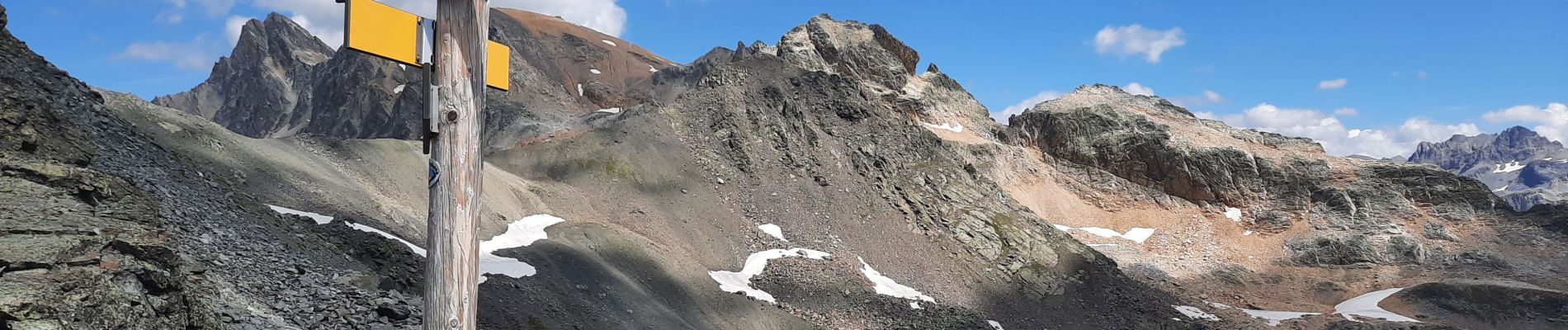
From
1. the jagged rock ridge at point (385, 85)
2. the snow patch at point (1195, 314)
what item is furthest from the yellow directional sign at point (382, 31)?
the jagged rock ridge at point (385, 85)

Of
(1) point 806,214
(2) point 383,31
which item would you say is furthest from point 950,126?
(2) point 383,31

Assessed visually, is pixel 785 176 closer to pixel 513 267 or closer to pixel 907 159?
pixel 907 159

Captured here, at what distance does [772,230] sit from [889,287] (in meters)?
5.90

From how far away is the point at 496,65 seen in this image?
241 inches

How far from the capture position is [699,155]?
42719 mm

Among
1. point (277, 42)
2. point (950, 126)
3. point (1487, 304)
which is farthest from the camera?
point (277, 42)

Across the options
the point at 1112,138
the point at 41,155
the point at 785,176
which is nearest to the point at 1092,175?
the point at 1112,138

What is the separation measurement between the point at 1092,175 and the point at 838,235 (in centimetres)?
3163

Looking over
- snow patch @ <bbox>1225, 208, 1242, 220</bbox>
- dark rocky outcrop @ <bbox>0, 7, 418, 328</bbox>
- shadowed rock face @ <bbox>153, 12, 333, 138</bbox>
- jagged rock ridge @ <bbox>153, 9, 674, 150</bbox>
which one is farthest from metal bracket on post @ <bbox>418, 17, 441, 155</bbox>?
shadowed rock face @ <bbox>153, 12, 333, 138</bbox>

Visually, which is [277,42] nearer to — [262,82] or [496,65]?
[262,82]

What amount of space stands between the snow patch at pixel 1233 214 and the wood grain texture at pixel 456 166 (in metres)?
63.1

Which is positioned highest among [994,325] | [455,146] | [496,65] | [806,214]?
[806,214]

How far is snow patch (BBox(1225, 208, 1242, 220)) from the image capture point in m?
59.8

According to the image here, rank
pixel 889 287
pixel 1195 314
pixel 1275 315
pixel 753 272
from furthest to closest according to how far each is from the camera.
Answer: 1. pixel 1275 315
2. pixel 1195 314
3. pixel 889 287
4. pixel 753 272
